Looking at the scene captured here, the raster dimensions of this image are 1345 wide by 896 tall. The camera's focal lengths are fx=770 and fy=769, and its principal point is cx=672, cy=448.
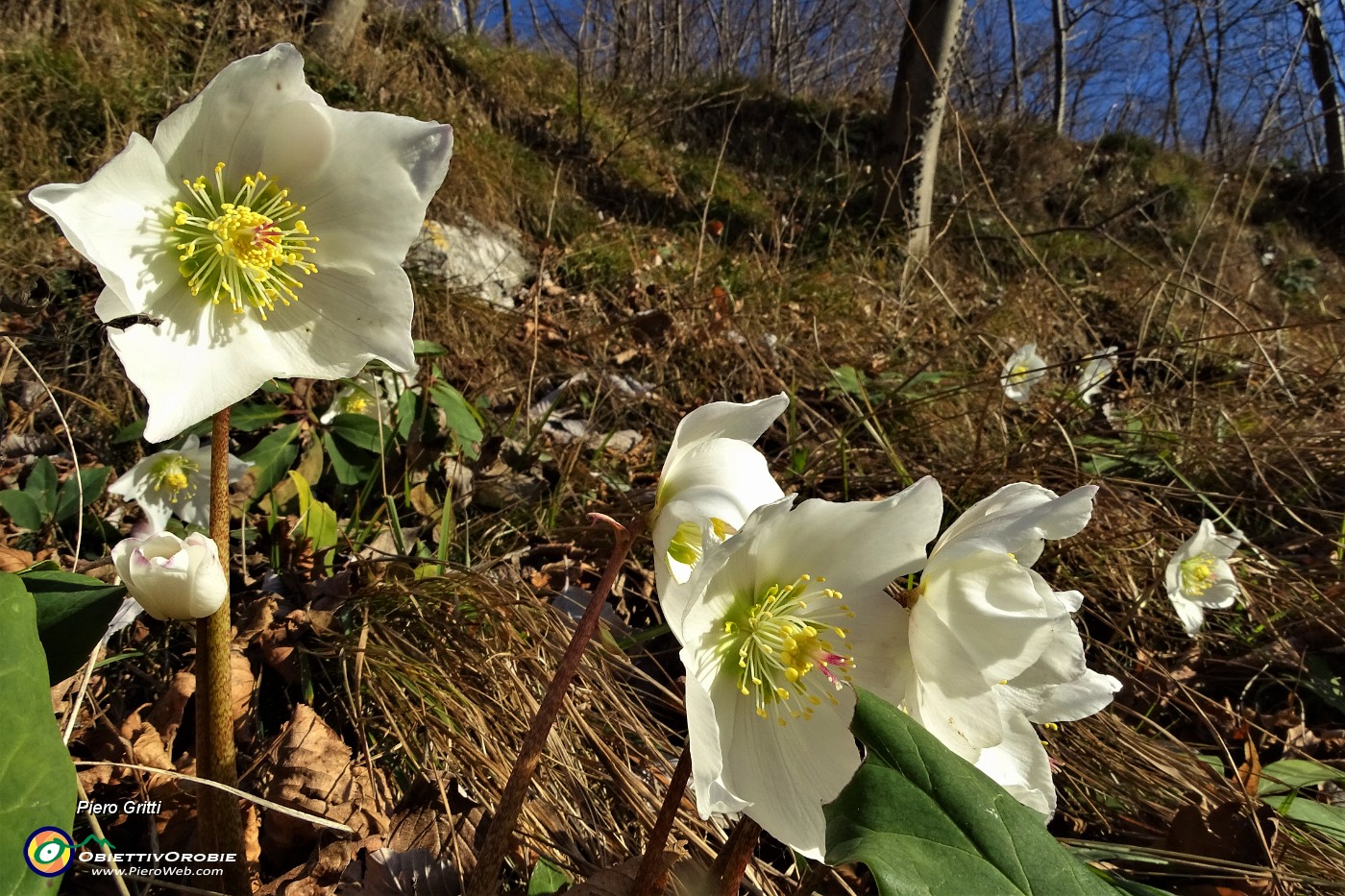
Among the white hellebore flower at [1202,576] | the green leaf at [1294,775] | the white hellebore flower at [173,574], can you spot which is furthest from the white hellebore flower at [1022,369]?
the white hellebore flower at [173,574]

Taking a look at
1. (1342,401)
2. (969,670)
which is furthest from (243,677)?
(1342,401)

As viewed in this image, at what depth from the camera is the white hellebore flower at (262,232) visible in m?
0.99

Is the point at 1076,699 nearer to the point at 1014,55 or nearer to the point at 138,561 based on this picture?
the point at 138,561

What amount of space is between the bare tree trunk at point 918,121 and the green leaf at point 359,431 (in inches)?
167

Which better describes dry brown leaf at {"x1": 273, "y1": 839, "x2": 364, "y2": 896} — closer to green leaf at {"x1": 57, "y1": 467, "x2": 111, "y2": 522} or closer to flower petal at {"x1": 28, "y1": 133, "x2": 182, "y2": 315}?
flower petal at {"x1": 28, "y1": 133, "x2": 182, "y2": 315}

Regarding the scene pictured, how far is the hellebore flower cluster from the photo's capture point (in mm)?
846

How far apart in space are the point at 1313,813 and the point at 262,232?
2.25 m

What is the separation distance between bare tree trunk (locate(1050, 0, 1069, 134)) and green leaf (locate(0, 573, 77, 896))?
14905 mm

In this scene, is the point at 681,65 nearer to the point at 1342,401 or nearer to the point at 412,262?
the point at 412,262

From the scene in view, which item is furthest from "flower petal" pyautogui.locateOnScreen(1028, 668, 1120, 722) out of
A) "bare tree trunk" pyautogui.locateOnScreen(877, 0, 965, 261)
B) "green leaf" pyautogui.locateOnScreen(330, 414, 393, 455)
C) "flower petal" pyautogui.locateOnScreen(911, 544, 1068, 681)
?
"bare tree trunk" pyautogui.locateOnScreen(877, 0, 965, 261)

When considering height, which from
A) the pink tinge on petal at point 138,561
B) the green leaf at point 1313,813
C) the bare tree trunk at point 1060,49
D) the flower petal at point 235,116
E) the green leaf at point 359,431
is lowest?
the green leaf at point 1313,813

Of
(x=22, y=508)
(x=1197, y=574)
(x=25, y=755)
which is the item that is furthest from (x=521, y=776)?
(x=1197, y=574)

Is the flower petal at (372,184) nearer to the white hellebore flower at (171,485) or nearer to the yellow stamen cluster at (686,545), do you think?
the yellow stamen cluster at (686,545)

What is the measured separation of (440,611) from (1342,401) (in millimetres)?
3751
